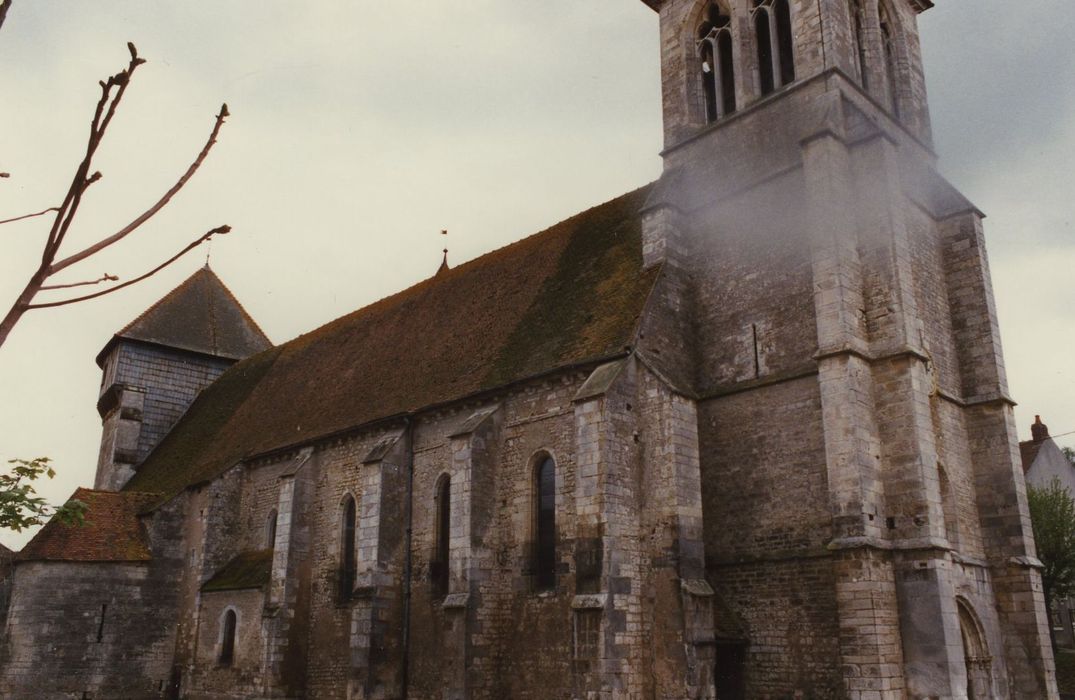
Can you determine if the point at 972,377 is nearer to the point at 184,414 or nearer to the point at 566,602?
the point at 566,602

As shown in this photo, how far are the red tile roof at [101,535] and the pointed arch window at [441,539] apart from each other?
38.8 ft

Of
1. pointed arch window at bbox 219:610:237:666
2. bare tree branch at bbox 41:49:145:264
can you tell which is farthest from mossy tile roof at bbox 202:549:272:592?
bare tree branch at bbox 41:49:145:264

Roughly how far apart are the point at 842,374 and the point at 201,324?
1207 inches

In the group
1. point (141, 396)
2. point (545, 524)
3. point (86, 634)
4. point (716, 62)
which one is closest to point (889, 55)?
point (716, 62)

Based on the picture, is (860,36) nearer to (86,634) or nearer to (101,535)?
(101,535)

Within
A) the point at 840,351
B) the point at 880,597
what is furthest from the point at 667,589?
the point at 840,351

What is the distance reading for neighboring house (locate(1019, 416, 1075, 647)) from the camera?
38750 millimetres

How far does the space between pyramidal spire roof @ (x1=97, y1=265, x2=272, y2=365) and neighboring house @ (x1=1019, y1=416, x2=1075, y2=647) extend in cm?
3322

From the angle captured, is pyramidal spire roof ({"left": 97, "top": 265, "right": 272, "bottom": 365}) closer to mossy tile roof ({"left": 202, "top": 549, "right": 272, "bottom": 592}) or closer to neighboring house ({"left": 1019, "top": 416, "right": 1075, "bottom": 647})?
mossy tile roof ({"left": 202, "top": 549, "right": 272, "bottom": 592})

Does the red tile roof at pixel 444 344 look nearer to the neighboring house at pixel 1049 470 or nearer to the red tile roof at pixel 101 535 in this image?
the red tile roof at pixel 101 535

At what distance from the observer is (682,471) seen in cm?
1780

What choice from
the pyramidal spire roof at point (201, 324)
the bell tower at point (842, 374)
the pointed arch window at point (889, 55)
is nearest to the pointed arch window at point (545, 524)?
the bell tower at point (842, 374)

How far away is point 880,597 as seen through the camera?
15898mm

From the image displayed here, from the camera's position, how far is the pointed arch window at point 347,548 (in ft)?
77.4
